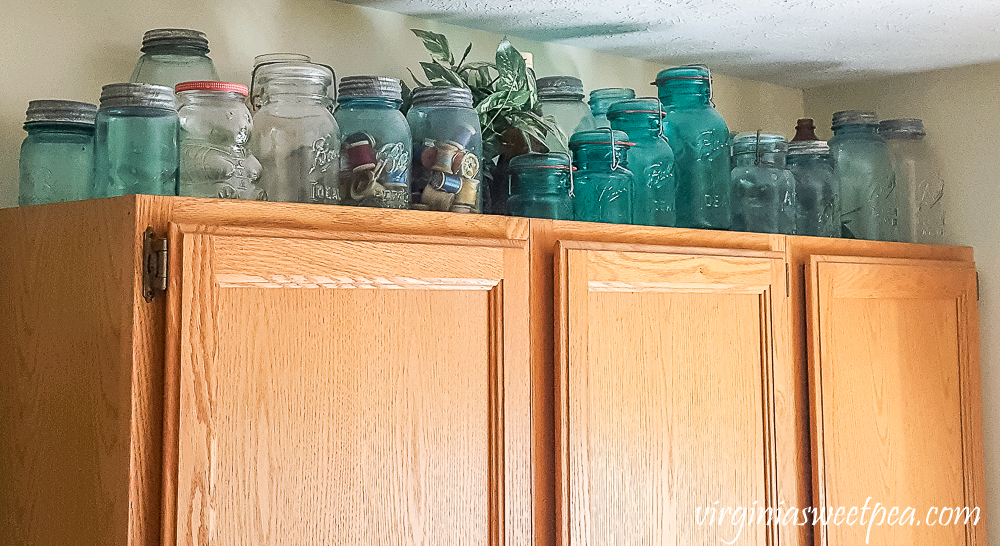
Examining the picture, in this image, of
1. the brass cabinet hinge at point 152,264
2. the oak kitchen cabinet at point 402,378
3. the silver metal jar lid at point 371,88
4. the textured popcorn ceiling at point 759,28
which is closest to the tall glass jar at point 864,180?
the textured popcorn ceiling at point 759,28

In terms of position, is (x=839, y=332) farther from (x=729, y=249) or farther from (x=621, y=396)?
(x=621, y=396)

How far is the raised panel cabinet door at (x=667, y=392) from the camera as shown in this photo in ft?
4.07

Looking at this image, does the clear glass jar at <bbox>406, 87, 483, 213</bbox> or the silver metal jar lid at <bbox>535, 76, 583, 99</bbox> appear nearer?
the clear glass jar at <bbox>406, 87, 483, 213</bbox>

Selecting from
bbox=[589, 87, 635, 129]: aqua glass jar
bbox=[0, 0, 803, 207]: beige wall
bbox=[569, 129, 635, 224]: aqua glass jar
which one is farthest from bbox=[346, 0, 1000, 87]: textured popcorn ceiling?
bbox=[569, 129, 635, 224]: aqua glass jar

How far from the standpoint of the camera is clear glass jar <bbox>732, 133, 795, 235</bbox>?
163 cm

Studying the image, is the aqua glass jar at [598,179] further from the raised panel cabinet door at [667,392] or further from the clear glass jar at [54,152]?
the clear glass jar at [54,152]

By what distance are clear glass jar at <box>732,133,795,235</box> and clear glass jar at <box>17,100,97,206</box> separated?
1086mm

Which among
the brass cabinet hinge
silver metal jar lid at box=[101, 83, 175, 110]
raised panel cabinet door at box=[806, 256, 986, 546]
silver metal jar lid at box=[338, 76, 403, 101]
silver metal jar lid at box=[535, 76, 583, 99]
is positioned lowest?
raised panel cabinet door at box=[806, 256, 986, 546]

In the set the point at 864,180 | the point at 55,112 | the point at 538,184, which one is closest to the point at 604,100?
the point at 538,184

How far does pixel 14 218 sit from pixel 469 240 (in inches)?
21.6

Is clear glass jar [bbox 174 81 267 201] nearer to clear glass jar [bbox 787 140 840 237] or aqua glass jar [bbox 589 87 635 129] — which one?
aqua glass jar [bbox 589 87 635 129]

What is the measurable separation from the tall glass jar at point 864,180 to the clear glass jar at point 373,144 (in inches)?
41.3

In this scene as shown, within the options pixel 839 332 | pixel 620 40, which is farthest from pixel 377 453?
pixel 620 40

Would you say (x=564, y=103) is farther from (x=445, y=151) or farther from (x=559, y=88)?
(x=445, y=151)
